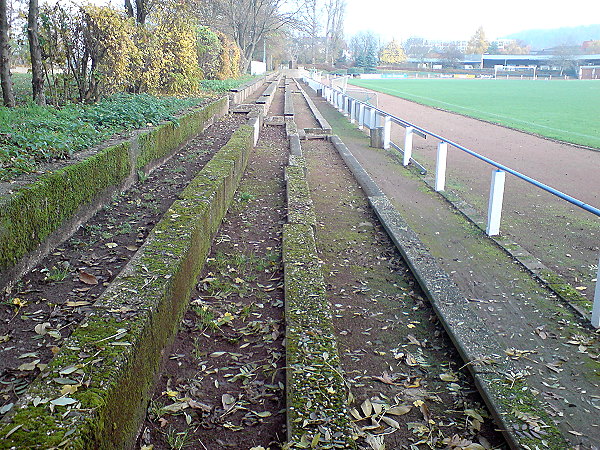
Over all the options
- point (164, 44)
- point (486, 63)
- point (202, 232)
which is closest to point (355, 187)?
point (202, 232)

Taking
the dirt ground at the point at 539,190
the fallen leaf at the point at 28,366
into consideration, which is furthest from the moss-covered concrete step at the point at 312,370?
the dirt ground at the point at 539,190

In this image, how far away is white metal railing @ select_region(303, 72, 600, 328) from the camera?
5715 millimetres

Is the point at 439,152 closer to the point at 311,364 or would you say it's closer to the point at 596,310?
the point at 596,310

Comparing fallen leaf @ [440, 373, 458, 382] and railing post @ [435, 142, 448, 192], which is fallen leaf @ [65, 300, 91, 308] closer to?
fallen leaf @ [440, 373, 458, 382]

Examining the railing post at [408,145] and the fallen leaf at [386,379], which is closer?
the fallen leaf at [386,379]

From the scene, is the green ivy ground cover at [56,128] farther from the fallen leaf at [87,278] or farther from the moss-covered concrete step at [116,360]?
the moss-covered concrete step at [116,360]

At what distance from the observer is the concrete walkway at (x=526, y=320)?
3.60m

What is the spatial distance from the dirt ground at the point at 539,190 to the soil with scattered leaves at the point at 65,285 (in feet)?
14.1

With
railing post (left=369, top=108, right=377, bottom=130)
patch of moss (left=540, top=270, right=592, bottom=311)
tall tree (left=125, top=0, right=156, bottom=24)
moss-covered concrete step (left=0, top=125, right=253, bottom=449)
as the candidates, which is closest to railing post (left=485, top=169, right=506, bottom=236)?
patch of moss (left=540, top=270, right=592, bottom=311)

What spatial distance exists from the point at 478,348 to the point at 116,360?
8.16 ft

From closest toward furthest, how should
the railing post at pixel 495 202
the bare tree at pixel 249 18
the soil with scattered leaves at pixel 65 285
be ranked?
the soil with scattered leaves at pixel 65 285, the railing post at pixel 495 202, the bare tree at pixel 249 18

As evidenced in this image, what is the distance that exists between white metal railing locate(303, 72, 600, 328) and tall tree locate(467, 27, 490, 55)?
120m

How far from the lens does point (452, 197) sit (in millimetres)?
9266

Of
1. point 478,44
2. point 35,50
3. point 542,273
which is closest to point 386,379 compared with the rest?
point 542,273
